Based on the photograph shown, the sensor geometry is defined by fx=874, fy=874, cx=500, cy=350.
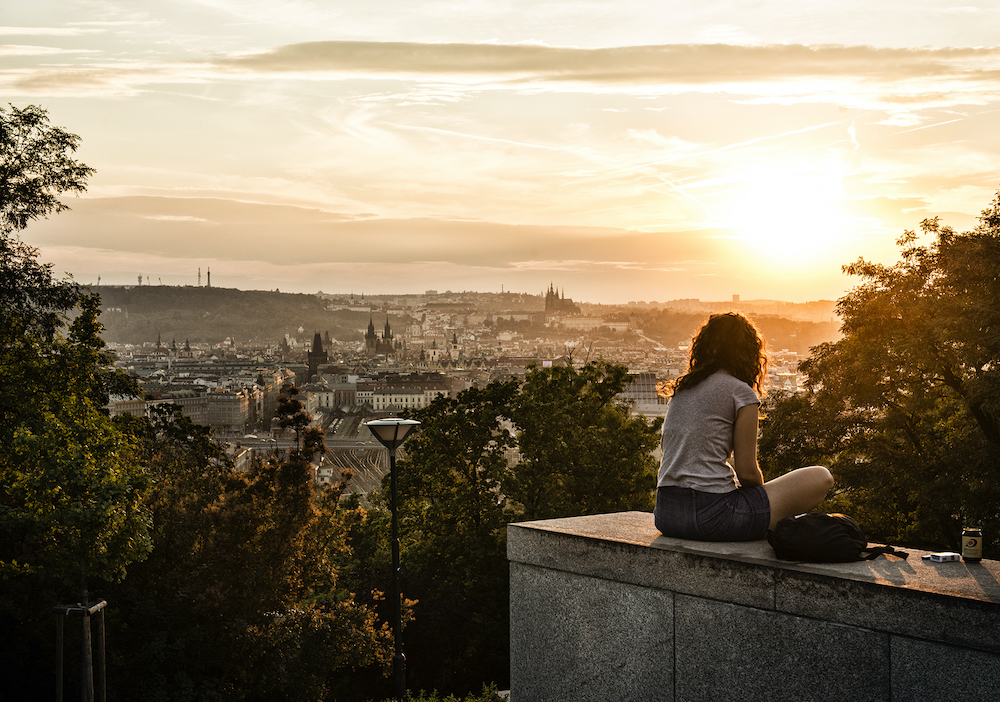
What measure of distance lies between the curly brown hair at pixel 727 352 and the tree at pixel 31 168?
16782mm

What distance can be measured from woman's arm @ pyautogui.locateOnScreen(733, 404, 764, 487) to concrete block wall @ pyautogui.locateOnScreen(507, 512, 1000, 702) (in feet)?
0.96

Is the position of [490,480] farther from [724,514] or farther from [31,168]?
[724,514]

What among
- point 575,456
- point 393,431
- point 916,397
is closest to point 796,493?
point 393,431

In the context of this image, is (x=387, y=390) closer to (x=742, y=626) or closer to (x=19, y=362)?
(x=19, y=362)

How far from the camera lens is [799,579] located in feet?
10.3

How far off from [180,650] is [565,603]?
37.9 ft

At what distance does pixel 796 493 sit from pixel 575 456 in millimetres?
17008

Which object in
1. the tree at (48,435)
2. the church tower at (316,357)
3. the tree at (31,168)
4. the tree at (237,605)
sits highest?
the tree at (31,168)

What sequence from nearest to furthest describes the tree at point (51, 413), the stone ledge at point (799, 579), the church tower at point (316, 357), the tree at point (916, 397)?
the stone ledge at point (799, 579)
the tree at point (51, 413)
the tree at point (916, 397)
the church tower at point (316, 357)

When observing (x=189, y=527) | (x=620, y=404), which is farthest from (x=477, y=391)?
(x=189, y=527)

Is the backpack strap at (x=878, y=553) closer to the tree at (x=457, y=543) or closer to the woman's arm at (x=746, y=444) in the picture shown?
the woman's arm at (x=746, y=444)

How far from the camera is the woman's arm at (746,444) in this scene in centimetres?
369

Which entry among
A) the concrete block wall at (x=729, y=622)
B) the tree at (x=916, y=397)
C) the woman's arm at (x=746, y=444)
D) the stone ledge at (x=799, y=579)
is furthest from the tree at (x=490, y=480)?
the woman's arm at (x=746, y=444)

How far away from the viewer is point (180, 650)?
13750 mm
